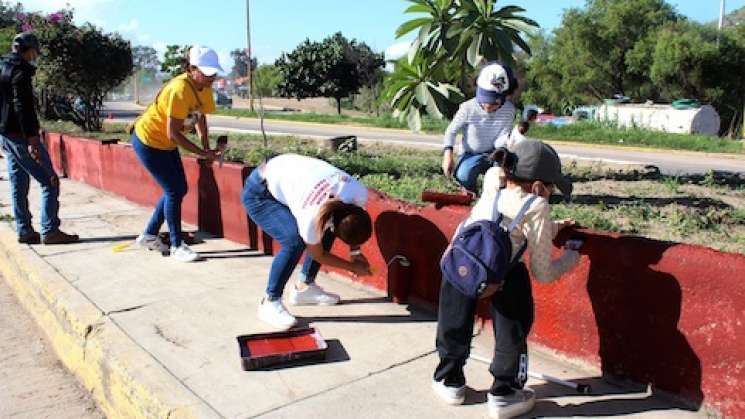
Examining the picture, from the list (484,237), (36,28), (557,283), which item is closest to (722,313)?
(557,283)

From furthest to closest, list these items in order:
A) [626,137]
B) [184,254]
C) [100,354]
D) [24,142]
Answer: [626,137] → [24,142] → [184,254] → [100,354]

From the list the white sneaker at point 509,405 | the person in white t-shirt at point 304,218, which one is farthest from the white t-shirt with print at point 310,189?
the white sneaker at point 509,405

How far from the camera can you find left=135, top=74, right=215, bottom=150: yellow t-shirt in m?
5.03

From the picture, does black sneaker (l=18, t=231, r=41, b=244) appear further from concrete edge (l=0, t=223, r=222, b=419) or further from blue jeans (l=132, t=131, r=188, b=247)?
blue jeans (l=132, t=131, r=188, b=247)

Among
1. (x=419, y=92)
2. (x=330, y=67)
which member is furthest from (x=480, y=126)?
(x=330, y=67)

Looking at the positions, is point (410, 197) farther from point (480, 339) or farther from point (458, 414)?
point (458, 414)

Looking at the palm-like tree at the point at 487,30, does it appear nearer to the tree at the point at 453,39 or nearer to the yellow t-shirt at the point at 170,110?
the tree at the point at 453,39

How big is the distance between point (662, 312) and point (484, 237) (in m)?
0.90

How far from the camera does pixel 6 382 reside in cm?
389

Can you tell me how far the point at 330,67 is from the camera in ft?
133

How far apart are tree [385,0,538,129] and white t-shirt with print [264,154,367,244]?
4155 millimetres

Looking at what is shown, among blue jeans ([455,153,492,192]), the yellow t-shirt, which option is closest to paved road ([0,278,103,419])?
the yellow t-shirt

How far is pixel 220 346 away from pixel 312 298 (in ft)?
2.59

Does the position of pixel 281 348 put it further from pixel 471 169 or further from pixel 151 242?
pixel 471 169
